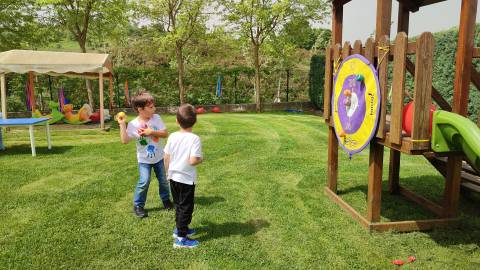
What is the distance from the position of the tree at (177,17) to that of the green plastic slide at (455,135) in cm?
1442

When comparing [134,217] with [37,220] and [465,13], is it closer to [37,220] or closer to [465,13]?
[37,220]

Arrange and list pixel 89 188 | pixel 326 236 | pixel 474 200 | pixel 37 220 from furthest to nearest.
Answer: pixel 89 188 < pixel 474 200 < pixel 37 220 < pixel 326 236

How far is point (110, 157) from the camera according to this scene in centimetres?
799

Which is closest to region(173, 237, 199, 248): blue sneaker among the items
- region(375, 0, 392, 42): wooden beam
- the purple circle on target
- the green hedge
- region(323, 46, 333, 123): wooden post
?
the purple circle on target

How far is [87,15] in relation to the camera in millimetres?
15828

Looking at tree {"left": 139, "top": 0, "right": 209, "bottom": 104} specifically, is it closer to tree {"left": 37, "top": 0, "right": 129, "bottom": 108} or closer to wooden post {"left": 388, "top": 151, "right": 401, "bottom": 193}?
tree {"left": 37, "top": 0, "right": 129, "bottom": 108}

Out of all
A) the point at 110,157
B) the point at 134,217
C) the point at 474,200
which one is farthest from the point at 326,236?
the point at 110,157

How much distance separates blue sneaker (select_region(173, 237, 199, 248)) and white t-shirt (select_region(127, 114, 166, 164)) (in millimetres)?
1182

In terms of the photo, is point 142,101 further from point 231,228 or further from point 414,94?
point 414,94

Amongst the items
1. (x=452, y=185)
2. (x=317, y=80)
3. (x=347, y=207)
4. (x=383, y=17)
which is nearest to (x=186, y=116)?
(x=383, y=17)

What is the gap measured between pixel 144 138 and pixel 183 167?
1.02 m

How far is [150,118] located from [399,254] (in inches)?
124

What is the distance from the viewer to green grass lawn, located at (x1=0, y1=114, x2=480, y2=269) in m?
3.64

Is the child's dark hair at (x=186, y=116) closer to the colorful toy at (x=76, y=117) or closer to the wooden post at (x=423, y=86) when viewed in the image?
the wooden post at (x=423, y=86)
